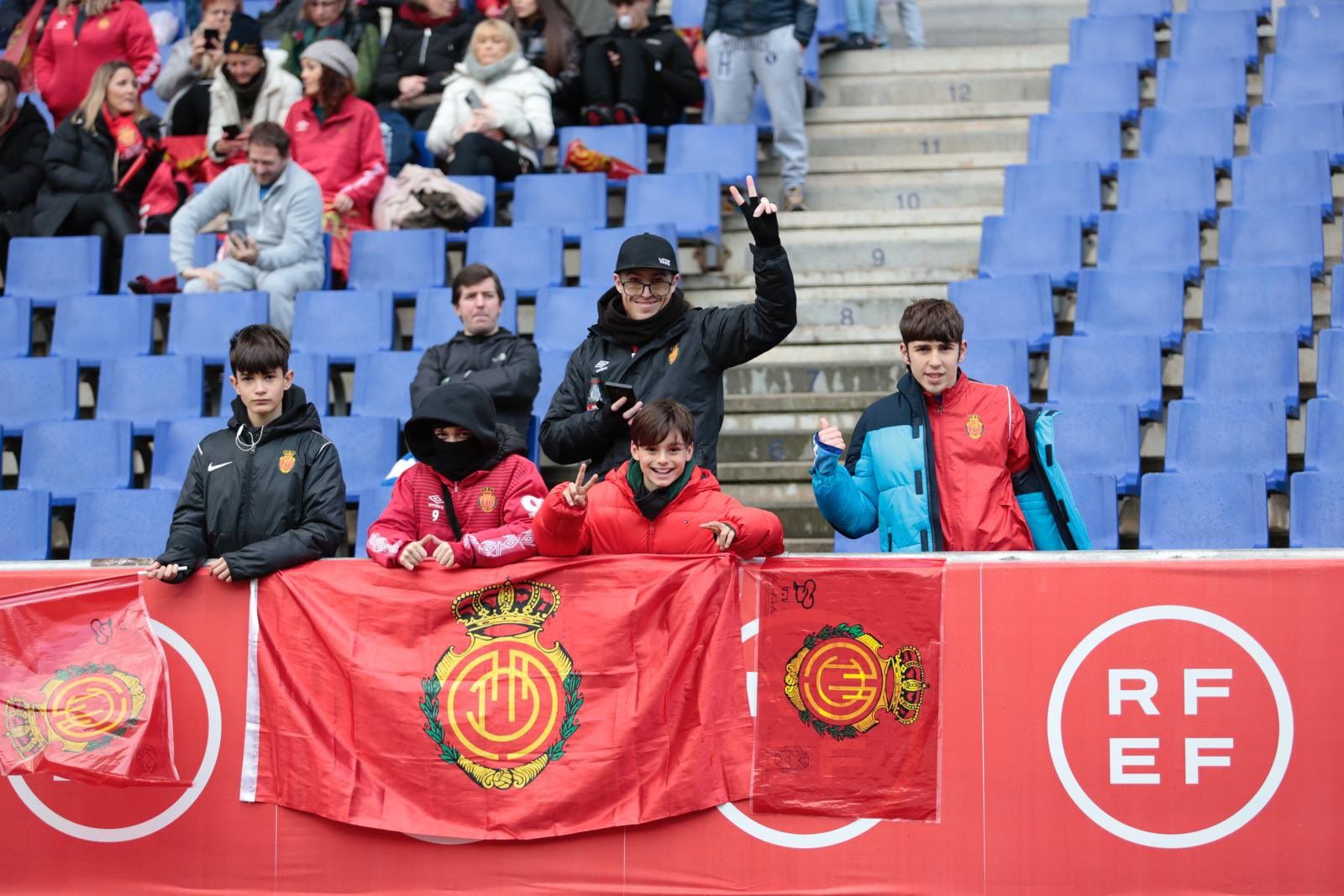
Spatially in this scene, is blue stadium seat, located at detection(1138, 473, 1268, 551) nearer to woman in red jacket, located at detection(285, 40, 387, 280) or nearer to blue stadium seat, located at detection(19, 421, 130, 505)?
woman in red jacket, located at detection(285, 40, 387, 280)

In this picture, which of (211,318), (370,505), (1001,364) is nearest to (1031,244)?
(1001,364)

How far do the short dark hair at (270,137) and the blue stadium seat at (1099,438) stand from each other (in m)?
4.42

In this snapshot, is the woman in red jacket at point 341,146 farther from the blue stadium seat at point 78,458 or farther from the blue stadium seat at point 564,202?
the blue stadium seat at point 78,458

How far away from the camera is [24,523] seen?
8320 mm

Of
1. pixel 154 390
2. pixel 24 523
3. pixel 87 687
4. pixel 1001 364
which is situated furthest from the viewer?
pixel 154 390

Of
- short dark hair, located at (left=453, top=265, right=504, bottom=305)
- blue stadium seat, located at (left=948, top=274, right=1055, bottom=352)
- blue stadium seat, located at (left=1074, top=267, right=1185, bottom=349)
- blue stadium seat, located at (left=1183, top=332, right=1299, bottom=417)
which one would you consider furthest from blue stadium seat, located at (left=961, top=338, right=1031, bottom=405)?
short dark hair, located at (left=453, top=265, right=504, bottom=305)

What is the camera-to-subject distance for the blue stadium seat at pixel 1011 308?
340 inches

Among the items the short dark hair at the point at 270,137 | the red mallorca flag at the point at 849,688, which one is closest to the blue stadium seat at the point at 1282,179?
the red mallorca flag at the point at 849,688

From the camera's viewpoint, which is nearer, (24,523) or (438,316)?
(24,523)

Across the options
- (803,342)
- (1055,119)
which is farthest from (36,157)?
(1055,119)

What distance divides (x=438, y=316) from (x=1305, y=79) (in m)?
5.20

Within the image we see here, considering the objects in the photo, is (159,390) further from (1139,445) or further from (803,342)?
(1139,445)

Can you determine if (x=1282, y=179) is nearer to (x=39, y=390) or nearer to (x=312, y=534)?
(x=312, y=534)

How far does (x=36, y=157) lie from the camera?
10.6 metres
